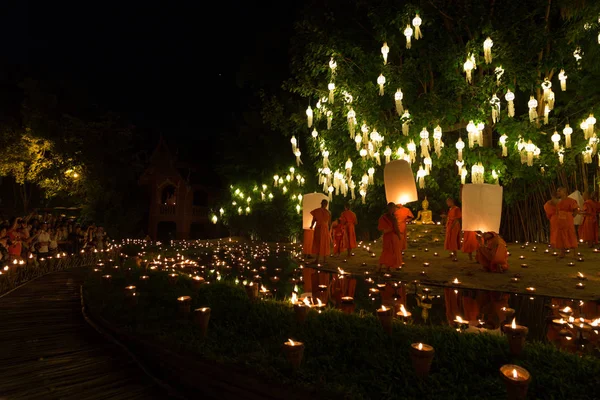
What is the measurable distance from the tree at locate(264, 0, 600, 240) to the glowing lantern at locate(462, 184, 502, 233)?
2.57 meters

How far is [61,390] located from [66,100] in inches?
827

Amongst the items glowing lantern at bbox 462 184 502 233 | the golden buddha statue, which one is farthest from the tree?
glowing lantern at bbox 462 184 502 233

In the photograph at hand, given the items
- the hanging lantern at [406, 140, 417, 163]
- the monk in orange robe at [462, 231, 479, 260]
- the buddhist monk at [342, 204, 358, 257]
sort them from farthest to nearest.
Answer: the buddhist monk at [342, 204, 358, 257]
the hanging lantern at [406, 140, 417, 163]
the monk in orange robe at [462, 231, 479, 260]

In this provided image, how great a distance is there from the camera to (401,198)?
8.71 meters

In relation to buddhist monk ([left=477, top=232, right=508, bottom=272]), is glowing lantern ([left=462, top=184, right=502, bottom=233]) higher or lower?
higher

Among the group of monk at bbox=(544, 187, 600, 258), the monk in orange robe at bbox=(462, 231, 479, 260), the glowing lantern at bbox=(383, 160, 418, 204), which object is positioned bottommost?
the monk in orange robe at bbox=(462, 231, 479, 260)

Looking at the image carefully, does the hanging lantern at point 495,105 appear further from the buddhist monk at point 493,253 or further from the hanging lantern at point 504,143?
the buddhist monk at point 493,253

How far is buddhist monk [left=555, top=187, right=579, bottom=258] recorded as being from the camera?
30.5ft

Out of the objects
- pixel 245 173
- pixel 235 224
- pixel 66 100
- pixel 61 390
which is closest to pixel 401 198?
pixel 61 390

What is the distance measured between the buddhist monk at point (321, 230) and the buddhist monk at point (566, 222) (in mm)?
5530

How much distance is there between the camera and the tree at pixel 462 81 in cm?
977

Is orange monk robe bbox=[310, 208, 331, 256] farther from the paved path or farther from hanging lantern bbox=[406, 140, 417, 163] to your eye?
the paved path

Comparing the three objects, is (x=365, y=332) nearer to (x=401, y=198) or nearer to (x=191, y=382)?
(x=191, y=382)

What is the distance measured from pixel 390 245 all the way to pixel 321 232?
252 cm
